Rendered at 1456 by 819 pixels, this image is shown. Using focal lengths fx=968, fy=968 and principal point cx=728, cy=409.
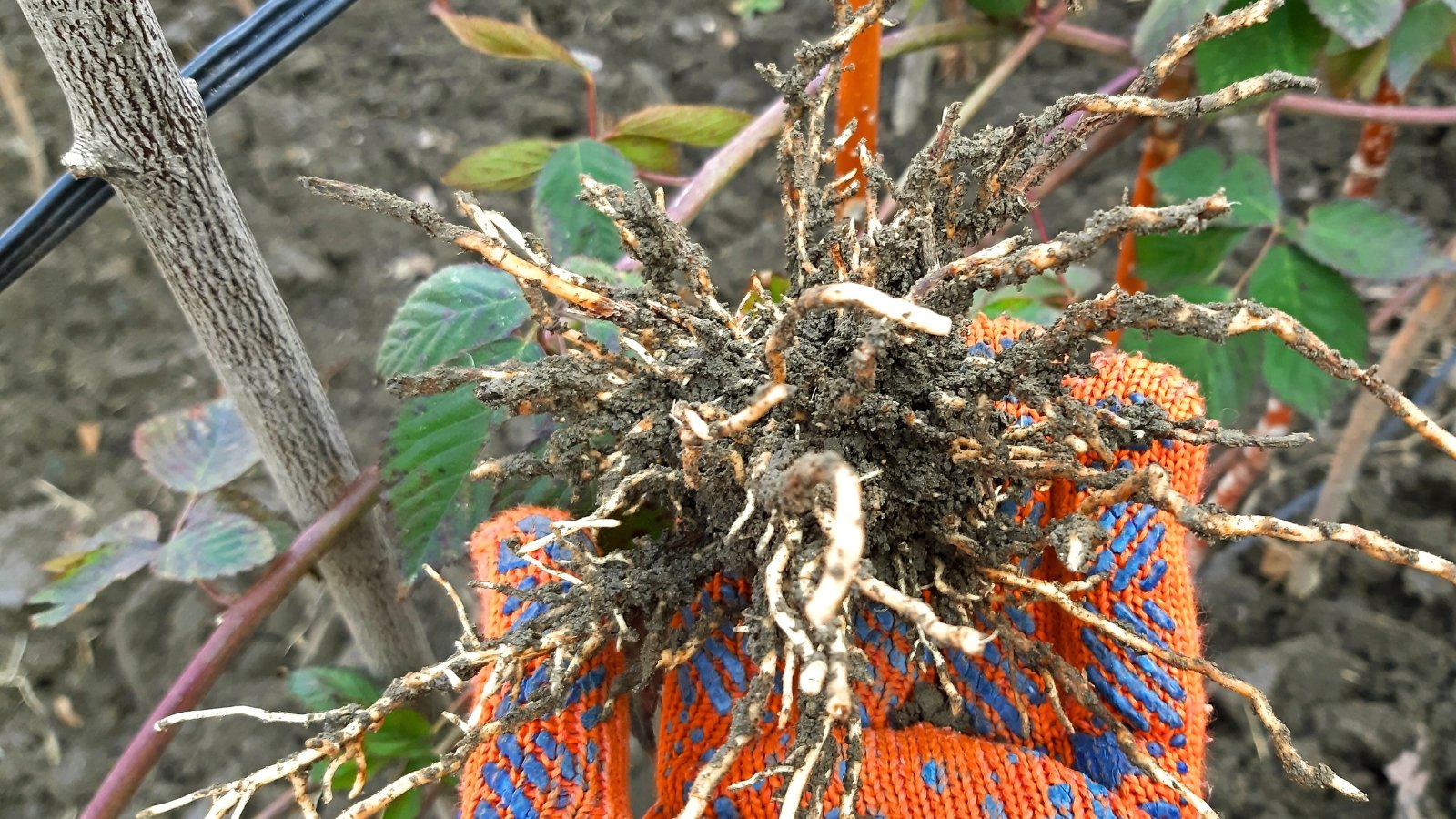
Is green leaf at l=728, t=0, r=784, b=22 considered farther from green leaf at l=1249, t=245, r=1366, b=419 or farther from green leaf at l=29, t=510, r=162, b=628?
green leaf at l=29, t=510, r=162, b=628

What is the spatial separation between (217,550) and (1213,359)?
101 centimetres

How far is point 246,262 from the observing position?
2.33 feet

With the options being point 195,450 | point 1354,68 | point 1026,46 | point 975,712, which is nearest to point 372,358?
point 195,450

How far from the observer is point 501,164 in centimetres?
100

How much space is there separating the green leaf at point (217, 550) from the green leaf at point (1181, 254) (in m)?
0.95

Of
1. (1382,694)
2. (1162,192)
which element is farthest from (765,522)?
(1382,694)

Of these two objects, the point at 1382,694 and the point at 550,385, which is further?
the point at 1382,694

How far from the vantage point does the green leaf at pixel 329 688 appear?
975 mm

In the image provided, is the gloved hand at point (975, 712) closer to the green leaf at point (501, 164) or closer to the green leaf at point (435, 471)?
the green leaf at point (435, 471)

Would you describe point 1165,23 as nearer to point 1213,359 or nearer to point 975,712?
point 1213,359

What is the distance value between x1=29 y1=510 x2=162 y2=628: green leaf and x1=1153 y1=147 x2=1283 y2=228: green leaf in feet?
3.61

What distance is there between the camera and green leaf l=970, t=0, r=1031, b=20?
1151 mm

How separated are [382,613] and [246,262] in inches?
17.8

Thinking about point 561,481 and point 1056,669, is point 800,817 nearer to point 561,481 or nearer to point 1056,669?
point 1056,669
